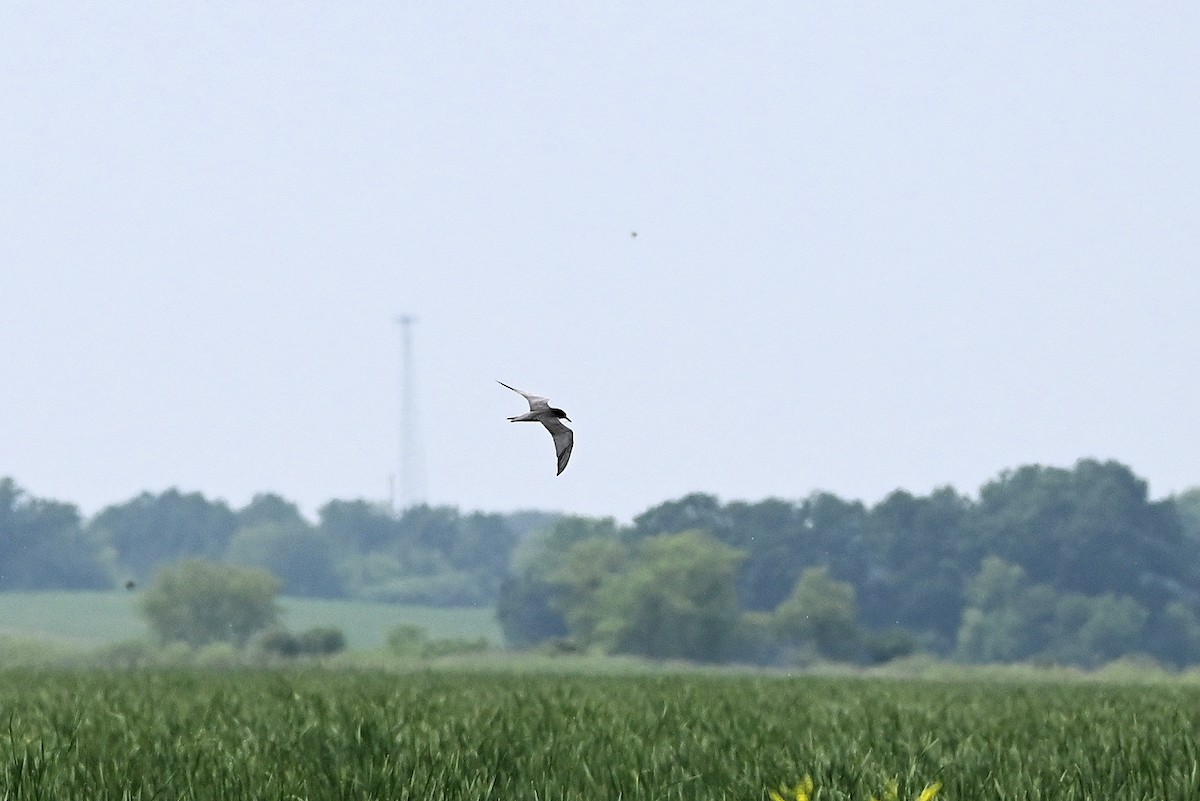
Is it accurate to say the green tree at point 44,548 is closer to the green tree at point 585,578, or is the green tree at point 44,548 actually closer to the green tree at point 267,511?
the green tree at point 267,511

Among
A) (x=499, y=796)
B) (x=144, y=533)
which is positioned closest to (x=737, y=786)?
(x=499, y=796)

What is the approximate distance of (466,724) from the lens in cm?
1096

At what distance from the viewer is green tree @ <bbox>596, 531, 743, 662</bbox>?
85.6m

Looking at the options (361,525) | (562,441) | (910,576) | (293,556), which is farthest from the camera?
(361,525)

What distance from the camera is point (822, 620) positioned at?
8488 cm

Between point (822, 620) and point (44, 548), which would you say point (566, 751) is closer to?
point (822, 620)

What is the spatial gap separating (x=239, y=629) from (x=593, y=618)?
21.9 meters

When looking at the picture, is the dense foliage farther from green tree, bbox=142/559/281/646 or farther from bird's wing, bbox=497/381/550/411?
bird's wing, bbox=497/381/550/411

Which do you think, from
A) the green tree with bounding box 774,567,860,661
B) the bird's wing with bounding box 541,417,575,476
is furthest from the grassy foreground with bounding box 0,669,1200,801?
the green tree with bounding box 774,567,860,661

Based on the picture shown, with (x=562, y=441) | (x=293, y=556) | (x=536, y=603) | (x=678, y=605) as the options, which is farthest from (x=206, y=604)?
(x=562, y=441)

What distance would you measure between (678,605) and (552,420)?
80696 mm

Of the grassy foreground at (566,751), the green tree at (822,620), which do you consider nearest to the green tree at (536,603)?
the green tree at (822,620)

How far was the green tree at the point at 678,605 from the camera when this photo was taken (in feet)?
281

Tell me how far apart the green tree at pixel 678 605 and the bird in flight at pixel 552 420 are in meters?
80.4
